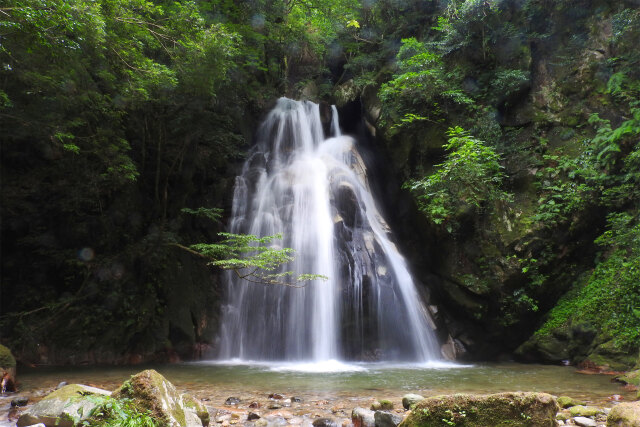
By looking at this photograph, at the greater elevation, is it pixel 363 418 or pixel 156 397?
pixel 156 397

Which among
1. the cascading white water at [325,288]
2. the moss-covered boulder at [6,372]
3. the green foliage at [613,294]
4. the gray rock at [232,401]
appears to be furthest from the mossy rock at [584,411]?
the moss-covered boulder at [6,372]

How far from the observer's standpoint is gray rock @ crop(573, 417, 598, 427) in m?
4.07

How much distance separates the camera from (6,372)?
5.84 meters

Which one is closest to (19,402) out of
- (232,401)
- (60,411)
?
(60,411)

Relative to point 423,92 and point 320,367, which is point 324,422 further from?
point 423,92

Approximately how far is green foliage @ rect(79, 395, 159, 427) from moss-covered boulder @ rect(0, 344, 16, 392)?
3.74 m

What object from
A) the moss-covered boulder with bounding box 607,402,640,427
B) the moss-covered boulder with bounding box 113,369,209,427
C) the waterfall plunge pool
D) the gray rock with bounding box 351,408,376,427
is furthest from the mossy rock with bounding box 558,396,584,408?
the moss-covered boulder with bounding box 113,369,209,427

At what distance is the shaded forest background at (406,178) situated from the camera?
8.52 m

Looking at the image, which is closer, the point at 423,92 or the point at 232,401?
the point at 232,401

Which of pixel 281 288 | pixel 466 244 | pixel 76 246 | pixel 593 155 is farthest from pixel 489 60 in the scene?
pixel 76 246

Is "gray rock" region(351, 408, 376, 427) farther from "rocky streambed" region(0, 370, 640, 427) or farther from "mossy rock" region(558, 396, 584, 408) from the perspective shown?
"mossy rock" region(558, 396, 584, 408)

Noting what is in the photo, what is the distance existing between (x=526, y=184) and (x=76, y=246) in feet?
37.8

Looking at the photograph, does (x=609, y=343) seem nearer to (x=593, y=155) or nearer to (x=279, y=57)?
(x=593, y=155)

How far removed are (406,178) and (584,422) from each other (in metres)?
8.74
